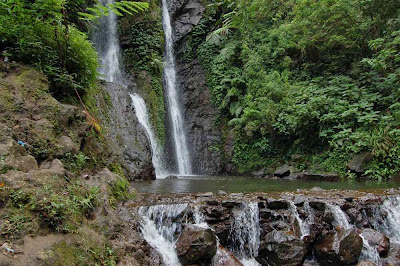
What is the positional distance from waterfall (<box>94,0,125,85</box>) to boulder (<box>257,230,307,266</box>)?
12.5 meters

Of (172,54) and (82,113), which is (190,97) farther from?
(82,113)

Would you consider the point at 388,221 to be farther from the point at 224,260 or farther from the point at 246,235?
the point at 224,260

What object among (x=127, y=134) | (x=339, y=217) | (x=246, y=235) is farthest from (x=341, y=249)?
(x=127, y=134)

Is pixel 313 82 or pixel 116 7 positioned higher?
pixel 313 82

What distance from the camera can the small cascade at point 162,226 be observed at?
14.7 feet

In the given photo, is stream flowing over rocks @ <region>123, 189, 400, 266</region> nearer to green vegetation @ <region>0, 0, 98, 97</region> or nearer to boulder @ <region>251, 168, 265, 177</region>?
green vegetation @ <region>0, 0, 98, 97</region>

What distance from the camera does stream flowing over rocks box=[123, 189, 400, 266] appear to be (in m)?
4.30

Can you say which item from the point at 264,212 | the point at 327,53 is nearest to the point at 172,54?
the point at 327,53

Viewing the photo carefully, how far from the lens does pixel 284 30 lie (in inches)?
549

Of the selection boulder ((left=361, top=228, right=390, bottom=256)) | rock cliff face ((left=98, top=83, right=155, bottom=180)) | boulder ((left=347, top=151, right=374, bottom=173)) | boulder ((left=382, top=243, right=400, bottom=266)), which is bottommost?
boulder ((left=382, top=243, right=400, bottom=266))

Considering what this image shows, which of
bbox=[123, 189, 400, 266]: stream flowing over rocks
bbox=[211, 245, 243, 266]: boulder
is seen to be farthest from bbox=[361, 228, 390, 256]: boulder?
bbox=[211, 245, 243, 266]: boulder

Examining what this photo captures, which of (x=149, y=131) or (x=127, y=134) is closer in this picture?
(x=127, y=134)

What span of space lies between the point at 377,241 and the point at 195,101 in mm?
12397

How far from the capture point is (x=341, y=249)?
15.0 ft
